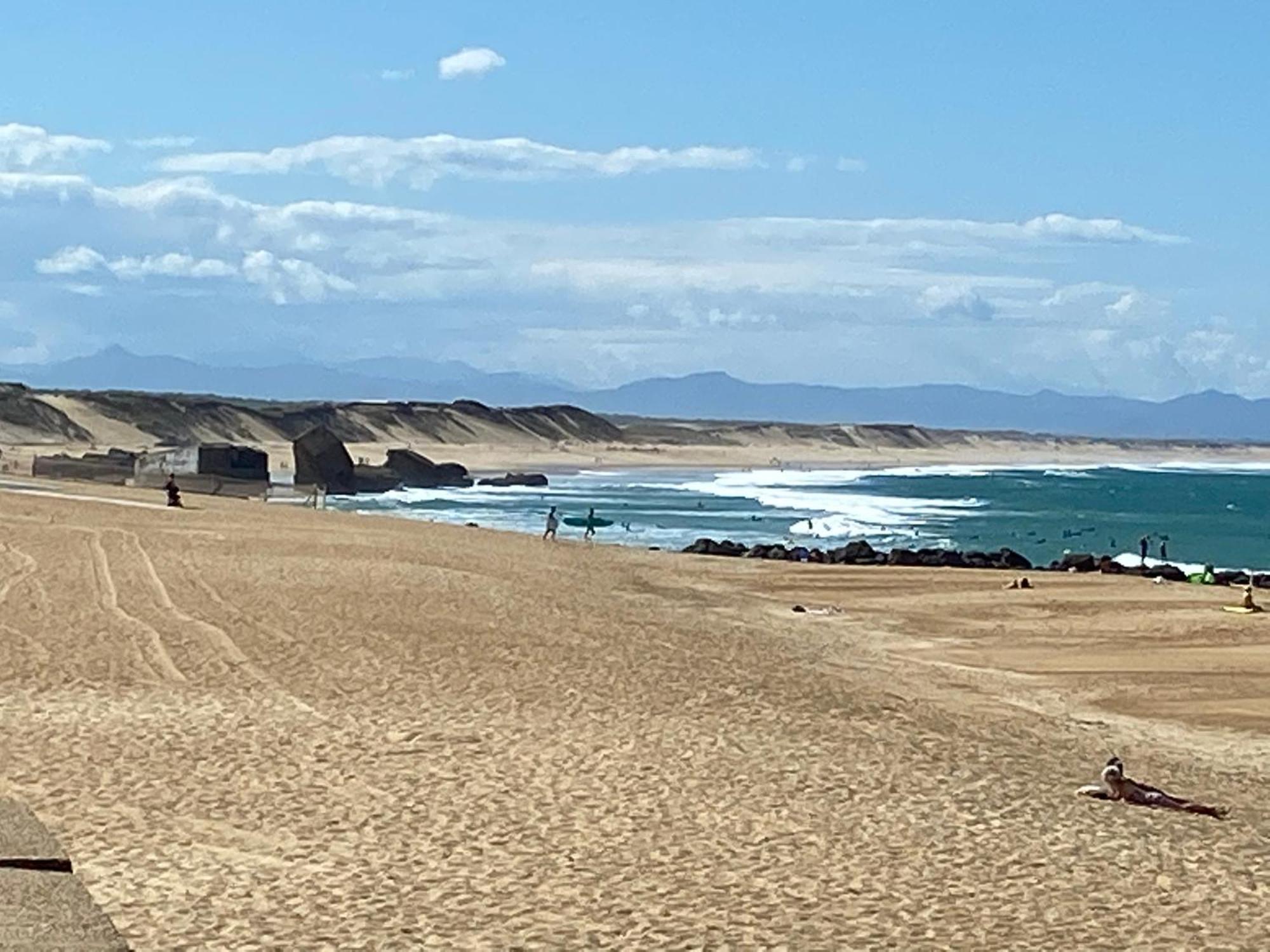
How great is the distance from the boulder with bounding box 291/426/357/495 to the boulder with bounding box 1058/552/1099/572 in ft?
104

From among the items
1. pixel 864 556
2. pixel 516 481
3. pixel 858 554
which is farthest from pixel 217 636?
pixel 516 481

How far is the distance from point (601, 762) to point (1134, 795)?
349cm

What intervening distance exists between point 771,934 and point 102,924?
2936 mm

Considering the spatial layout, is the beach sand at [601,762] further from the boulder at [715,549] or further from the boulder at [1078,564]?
the boulder at [715,549]

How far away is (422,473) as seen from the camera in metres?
80.1

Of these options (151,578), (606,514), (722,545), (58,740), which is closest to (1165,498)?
(606,514)

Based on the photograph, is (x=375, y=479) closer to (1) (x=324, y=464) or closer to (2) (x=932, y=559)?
(1) (x=324, y=464)

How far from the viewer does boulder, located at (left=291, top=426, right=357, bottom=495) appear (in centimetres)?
6950

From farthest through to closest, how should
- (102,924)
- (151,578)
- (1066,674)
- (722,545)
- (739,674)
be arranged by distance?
(722,545) → (151,578) → (1066,674) → (739,674) → (102,924)

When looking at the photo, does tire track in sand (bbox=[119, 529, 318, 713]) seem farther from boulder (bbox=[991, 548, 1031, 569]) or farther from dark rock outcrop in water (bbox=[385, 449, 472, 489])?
dark rock outcrop in water (bbox=[385, 449, 472, 489])

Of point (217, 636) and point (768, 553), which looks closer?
point (217, 636)

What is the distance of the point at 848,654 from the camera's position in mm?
22078

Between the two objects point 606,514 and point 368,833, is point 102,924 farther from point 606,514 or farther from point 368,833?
point 606,514

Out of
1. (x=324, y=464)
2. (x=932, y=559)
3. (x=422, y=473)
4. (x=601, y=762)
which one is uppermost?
(x=324, y=464)
